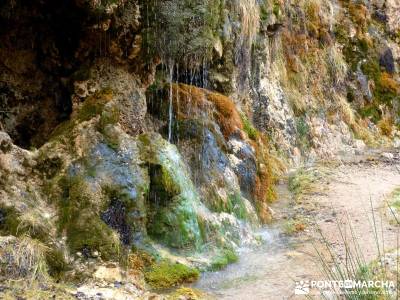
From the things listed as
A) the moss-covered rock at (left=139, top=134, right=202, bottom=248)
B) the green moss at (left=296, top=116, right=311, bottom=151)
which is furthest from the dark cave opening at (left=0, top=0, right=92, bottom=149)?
the green moss at (left=296, top=116, right=311, bottom=151)

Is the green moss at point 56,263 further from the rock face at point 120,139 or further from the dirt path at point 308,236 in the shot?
the dirt path at point 308,236

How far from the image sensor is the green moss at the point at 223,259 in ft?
18.0

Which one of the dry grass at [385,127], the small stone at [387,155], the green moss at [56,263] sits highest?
the dry grass at [385,127]

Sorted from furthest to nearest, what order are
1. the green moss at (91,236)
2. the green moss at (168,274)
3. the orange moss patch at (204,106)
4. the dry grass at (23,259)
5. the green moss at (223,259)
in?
the orange moss patch at (204,106)
the green moss at (223,259)
the green moss at (168,274)
the green moss at (91,236)
the dry grass at (23,259)

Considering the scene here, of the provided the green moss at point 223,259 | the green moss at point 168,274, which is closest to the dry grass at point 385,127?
the green moss at point 223,259

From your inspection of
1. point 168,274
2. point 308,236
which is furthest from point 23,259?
point 308,236

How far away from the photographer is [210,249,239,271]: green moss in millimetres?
5500

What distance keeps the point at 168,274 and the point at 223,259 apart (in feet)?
2.78

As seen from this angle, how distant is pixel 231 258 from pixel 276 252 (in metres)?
0.63

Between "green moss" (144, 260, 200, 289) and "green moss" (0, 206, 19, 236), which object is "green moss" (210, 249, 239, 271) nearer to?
"green moss" (144, 260, 200, 289)

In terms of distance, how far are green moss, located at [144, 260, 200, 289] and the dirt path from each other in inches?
6.6

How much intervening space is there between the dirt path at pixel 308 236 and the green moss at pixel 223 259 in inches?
3.0

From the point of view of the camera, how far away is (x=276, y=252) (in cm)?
611

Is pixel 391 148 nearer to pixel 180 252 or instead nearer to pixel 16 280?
pixel 180 252
